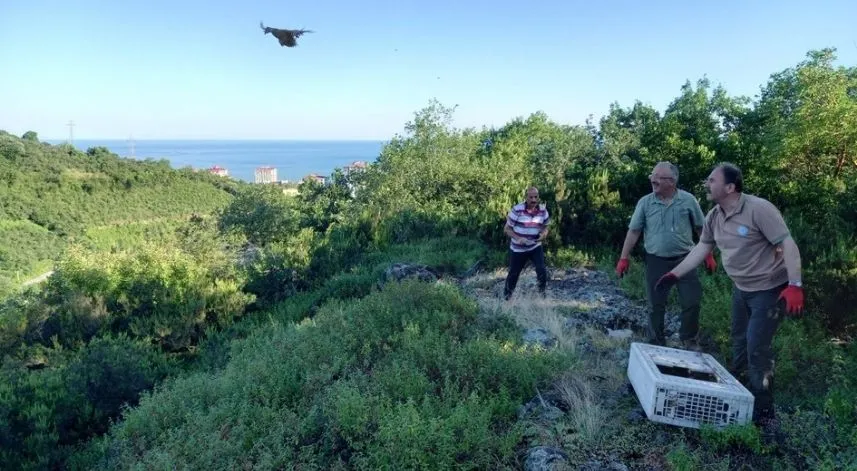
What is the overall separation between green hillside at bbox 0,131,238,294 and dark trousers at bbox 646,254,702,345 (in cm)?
3693

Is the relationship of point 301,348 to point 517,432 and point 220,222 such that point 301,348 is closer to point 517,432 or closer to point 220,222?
point 517,432

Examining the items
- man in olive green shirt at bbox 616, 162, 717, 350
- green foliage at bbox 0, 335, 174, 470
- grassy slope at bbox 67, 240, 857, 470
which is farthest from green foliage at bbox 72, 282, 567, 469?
man in olive green shirt at bbox 616, 162, 717, 350

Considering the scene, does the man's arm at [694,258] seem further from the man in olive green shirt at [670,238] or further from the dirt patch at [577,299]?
the dirt patch at [577,299]

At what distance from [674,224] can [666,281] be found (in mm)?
474

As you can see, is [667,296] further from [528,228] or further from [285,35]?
[285,35]

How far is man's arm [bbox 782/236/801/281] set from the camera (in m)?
3.01

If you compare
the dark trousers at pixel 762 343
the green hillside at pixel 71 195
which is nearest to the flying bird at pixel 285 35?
the dark trousers at pixel 762 343

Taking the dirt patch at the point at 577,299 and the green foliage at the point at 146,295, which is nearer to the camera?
the dirt patch at the point at 577,299

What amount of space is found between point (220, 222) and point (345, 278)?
54.9ft

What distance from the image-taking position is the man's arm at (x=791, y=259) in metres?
3.01

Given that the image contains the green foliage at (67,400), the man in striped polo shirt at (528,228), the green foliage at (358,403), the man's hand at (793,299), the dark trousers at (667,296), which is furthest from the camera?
the man in striped polo shirt at (528,228)

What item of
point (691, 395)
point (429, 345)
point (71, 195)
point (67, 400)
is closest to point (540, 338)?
point (429, 345)

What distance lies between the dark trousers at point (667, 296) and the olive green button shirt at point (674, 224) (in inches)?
3.0

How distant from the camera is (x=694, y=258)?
371 centimetres
